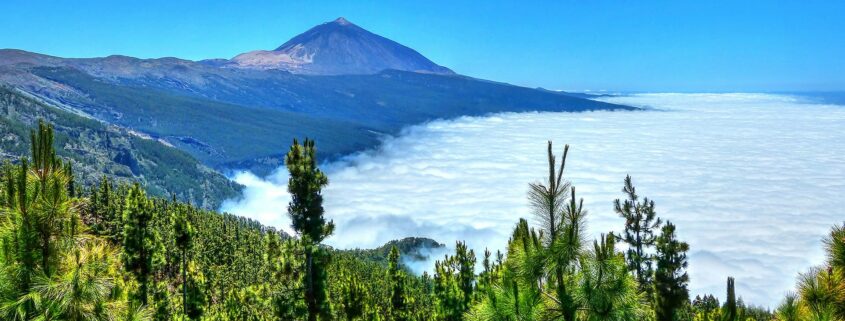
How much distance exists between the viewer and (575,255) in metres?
10.1

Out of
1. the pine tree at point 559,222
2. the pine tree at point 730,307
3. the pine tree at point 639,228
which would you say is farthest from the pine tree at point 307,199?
the pine tree at point 730,307

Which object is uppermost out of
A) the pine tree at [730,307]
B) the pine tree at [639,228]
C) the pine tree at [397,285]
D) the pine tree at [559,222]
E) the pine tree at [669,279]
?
the pine tree at [559,222]

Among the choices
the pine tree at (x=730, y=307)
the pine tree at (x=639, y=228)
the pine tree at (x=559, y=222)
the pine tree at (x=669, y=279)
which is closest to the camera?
the pine tree at (x=730, y=307)

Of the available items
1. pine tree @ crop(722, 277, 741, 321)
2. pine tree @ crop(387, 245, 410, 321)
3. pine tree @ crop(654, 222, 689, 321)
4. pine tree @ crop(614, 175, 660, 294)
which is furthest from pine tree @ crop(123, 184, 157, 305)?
pine tree @ crop(722, 277, 741, 321)

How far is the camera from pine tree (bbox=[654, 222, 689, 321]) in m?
30.4

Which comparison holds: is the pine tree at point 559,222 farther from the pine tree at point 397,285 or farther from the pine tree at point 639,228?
the pine tree at point 397,285

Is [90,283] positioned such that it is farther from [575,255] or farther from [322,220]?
[322,220]

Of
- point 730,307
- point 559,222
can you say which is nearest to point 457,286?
point 559,222

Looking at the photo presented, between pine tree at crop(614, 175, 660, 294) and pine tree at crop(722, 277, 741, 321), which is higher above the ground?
pine tree at crop(722, 277, 741, 321)

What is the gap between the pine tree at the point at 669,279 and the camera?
1198 inches

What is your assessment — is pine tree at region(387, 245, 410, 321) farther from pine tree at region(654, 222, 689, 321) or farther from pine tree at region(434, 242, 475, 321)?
pine tree at region(654, 222, 689, 321)

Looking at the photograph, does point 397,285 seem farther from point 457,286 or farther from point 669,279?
point 669,279

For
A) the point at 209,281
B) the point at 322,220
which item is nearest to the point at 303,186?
the point at 322,220

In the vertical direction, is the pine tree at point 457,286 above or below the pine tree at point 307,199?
below
